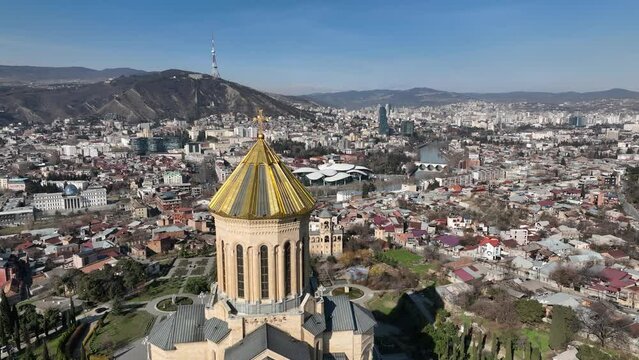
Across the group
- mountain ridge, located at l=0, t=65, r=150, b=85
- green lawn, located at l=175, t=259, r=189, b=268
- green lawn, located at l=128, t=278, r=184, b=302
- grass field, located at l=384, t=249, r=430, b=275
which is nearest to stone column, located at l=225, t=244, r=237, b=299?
green lawn, located at l=128, t=278, r=184, b=302

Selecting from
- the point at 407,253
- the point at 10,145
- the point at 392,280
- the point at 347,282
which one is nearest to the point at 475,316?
the point at 392,280

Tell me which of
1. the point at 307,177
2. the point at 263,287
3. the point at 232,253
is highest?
the point at 232,253

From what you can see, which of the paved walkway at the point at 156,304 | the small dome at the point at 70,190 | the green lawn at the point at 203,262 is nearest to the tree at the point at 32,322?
the paved walkway at the point at 156,304

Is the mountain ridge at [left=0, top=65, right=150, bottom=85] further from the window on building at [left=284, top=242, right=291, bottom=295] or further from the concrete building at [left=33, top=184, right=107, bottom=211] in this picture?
the window on building at [left=284, top=242, right=291, bottom=295]

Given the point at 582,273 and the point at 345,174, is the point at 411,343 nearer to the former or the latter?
the point at 582,273

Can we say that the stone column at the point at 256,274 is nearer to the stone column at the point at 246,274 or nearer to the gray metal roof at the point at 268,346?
the stone column at the point at 246,274

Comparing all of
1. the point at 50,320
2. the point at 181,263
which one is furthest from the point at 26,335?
the point at 181,263
